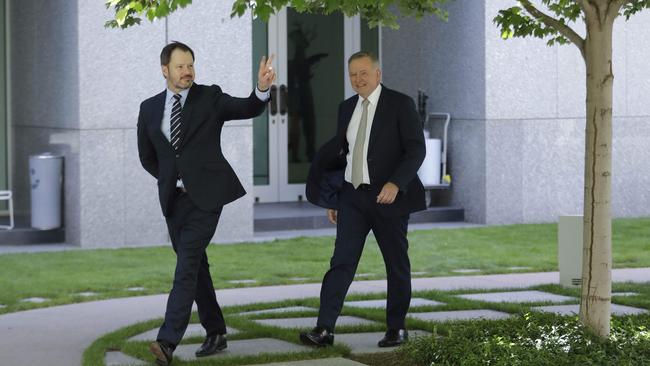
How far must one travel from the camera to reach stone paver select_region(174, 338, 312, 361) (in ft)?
23.7

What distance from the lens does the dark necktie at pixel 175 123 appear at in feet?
23.0

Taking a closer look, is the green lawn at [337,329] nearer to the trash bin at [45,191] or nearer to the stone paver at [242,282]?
the stone paver at [242,282]

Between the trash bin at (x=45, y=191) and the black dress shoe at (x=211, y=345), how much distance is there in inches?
265

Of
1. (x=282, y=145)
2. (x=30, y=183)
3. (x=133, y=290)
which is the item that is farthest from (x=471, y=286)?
(x=282, y=145)

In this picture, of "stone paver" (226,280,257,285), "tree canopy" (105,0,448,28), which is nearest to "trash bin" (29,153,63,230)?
"stone paver" (226,280,257,285)

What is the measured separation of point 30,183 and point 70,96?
1118 mm

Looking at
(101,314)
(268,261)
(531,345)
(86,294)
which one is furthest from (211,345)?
(268,261)

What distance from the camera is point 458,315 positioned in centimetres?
866

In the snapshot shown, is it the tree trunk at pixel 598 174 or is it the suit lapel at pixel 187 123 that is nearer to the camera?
the tree trunk at pixel 598 174

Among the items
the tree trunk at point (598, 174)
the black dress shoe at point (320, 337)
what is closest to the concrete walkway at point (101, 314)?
the black dress shoe at point (320, 337)

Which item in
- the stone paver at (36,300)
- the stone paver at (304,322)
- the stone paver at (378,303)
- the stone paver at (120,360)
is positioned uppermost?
the stone paver at (378,303)

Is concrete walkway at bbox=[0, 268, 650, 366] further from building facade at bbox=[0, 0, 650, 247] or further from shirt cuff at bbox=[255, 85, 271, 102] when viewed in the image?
building facade at bbox=[0, 0, 650, 247]

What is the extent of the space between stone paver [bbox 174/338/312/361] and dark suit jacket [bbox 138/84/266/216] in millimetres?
853

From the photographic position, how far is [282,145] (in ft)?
55.7
